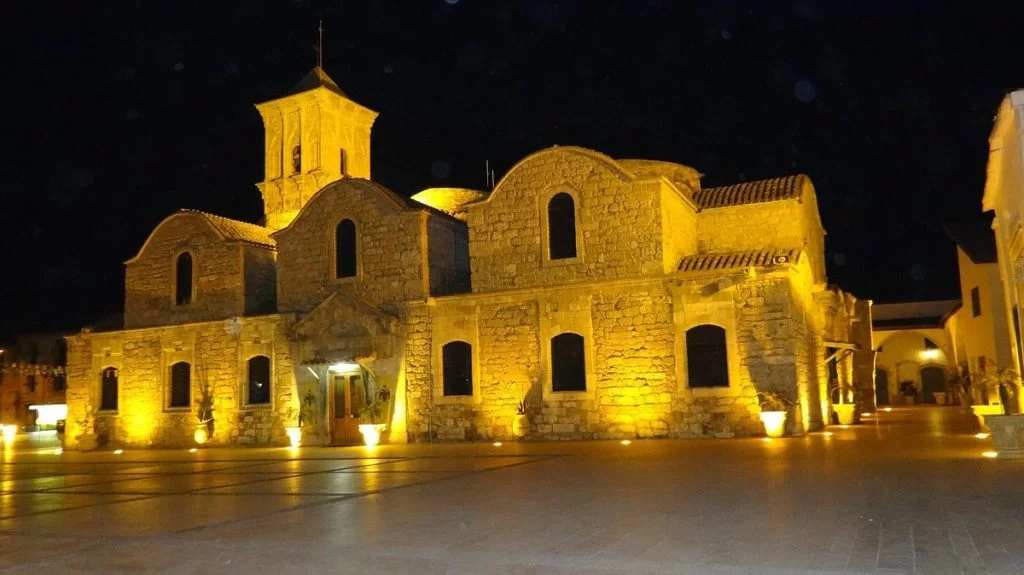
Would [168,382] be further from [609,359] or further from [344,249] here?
[609,359]

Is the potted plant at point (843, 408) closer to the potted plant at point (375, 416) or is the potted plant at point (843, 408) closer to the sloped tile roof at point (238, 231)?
the potted plant at point (375, 416)

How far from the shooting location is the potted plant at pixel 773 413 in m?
16.6

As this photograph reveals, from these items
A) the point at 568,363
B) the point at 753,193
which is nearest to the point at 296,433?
the point at 568,363

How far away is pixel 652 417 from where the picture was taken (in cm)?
1802

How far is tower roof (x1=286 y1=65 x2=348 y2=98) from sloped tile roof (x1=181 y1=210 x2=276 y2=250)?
5.92m

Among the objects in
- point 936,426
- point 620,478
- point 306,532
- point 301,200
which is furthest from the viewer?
point 301,200

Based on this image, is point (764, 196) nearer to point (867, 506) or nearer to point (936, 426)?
point (936, 426)

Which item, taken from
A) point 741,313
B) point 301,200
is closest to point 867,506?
point 741,313

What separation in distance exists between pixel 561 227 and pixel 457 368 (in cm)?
426

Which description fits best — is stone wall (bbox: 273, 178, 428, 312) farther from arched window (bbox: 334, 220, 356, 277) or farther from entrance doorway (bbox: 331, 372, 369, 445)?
entrance doorway (bbox: 331, 372, 369, 445)

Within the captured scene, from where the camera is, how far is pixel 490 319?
19.8 metres

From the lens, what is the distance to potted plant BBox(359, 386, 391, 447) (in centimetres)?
2003

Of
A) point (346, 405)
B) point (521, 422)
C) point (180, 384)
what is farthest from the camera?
point (180, 384)

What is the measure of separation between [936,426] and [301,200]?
2035 centimetres
